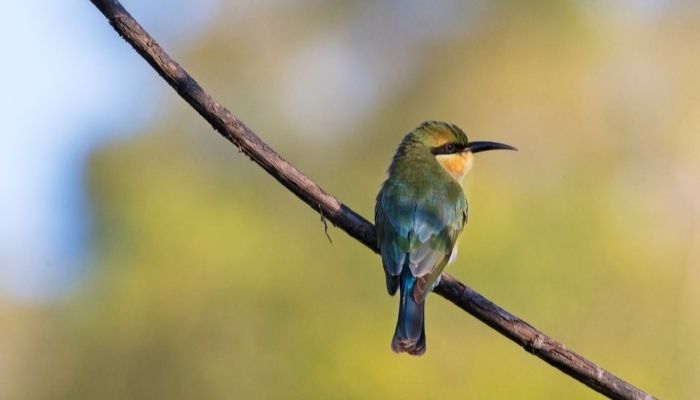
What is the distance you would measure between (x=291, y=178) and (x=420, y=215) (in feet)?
3.79

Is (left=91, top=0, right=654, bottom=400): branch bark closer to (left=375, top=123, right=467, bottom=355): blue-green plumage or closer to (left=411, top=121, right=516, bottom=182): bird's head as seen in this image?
(left=375, top=123, right=467, bottom=355): blue-green plumage

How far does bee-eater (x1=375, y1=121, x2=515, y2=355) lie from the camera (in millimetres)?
3211

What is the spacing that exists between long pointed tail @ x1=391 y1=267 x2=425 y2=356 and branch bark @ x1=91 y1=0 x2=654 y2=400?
703 mm

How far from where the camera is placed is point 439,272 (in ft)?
10.4

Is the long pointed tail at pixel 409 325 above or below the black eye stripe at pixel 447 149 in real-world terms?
below

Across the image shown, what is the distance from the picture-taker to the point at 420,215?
346 centimetres

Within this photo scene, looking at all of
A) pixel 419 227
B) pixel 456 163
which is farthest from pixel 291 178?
pixel 456 163

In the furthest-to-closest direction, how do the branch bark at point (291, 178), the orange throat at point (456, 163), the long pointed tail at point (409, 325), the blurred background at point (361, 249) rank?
the blurred background at point (361, 249), the orange throat at point (456, 163), the long pointed tail at point (409, 325), the branch bark at point (291, 178)

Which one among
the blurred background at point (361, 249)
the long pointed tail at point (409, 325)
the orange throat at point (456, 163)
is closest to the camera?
the long pointed tail at point (409, 325)

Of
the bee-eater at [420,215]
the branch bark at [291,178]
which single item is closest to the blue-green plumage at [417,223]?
the bee-eater at [420,215]

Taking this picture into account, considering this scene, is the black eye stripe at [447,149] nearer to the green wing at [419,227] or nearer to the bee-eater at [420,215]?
the bee-eater at [420,215]

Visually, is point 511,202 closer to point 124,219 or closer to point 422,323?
point 124,219

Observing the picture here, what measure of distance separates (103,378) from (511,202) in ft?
11.0

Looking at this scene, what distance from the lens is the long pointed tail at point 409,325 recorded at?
10.4 feet
